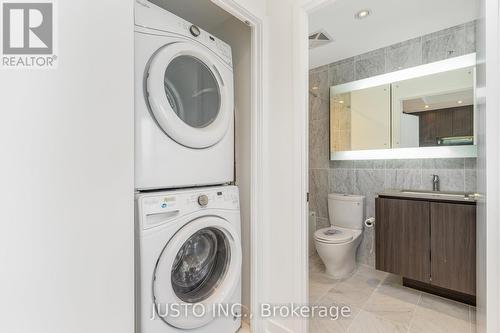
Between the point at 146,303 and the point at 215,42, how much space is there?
1.36m

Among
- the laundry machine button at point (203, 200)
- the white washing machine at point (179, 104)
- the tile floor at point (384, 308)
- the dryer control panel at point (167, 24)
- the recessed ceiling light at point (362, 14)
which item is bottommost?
the tile floor at point (384, 308)

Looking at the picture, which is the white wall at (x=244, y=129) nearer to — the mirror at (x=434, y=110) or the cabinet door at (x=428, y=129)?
the mirror at (x=434, y=110)

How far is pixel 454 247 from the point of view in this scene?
178 cm

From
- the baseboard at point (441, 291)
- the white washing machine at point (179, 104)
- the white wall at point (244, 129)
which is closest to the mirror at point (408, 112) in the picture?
the baseboard at point (441, 291)

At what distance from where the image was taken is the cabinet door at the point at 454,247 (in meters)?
1.70

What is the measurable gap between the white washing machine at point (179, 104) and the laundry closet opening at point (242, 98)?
182 millimetres

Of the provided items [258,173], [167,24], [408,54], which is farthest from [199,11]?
[408,54]

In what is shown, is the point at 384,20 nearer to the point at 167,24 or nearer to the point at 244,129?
the point at 244,129

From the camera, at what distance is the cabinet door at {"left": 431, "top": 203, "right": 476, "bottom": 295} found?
1703 millimetres

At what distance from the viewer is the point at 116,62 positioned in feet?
2.67

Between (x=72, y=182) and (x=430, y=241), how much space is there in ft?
7.79

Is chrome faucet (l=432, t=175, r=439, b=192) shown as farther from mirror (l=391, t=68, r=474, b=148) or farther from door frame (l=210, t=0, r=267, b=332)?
door frame (l=210, t=0, r=267, b=332)

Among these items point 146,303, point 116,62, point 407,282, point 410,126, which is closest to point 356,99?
point 410,126

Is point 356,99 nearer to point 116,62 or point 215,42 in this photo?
point 215,42
